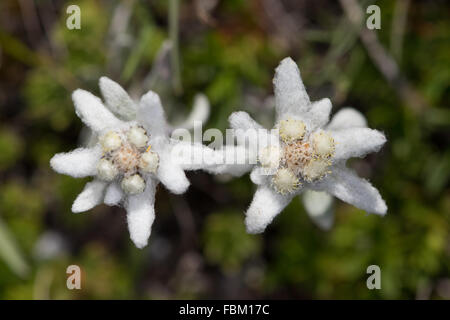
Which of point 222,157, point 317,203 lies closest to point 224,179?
point 317,203

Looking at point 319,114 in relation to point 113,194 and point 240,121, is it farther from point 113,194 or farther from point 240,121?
point 113,194

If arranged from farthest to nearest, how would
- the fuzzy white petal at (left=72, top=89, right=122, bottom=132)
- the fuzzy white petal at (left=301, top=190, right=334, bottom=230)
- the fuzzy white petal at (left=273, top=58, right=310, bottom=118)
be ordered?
1. the fuzzy white petal at (left=301, top=190, right=334, bottom=230)
2. the fuzzy white petal at (left=72, top=89, right=122, bottom=132)
3. the fuzzy white petal at (left=273, top=58, right=310, bottom=118)

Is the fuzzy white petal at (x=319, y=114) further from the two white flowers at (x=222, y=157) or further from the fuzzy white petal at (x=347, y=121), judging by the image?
the fuzzy white petal at (x=347, y=121)

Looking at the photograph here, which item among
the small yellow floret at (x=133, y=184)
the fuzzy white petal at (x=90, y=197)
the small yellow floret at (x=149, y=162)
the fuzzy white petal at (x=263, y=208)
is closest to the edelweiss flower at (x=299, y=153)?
the fuzzy white petal at (x=263, y=208)

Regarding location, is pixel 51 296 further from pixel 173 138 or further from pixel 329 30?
pixel 329 30

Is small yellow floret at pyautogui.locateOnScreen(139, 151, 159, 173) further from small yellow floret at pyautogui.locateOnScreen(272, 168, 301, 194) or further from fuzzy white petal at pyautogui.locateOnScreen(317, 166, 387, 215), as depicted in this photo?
fuzzy white petal at pyautogui.locateOnScreen(317, 166, 387, 215)

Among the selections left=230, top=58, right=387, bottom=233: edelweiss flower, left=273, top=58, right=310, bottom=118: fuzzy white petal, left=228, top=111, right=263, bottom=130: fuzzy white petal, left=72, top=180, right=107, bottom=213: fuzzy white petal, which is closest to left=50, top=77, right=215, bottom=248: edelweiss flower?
left=72, top=180, right=107, bottom=213: fuzzy white petal

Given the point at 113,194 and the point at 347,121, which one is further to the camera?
the point at 347,121
